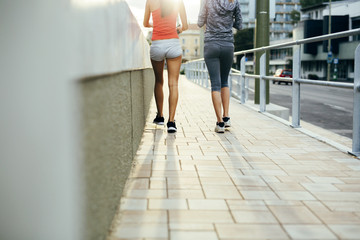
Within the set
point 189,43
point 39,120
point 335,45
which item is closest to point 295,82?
point 39,120

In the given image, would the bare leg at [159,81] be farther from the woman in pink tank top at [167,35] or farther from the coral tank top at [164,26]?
the coral tank top at [164,26]

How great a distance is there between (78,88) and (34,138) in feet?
0.78

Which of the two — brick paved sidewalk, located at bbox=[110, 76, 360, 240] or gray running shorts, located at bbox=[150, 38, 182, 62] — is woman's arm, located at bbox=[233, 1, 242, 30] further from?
brick paved sidewalk, located at bbox=[110, 76, 360, 240]

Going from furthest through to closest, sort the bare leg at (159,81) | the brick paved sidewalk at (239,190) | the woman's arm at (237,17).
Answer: the woman's arm at (237,17)
the bare leg at (159,81)
the brick paved sidewalk at (239,190)

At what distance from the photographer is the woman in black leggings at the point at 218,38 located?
5.32 m

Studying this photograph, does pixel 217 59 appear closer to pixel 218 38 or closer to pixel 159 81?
pixel 218 38

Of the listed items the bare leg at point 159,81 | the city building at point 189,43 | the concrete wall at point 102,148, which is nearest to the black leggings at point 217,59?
the bare leg at point 159,81

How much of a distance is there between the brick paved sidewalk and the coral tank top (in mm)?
1122

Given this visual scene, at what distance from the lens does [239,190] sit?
2.92 meters

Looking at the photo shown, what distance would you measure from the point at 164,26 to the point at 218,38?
66 centimetres

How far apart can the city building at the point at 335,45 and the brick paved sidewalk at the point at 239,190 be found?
43104 mm

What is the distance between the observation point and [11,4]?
48.8 inches

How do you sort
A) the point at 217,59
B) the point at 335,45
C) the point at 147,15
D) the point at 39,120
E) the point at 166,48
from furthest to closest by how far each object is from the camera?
the point at 335,45 < the point at 217,59 < the point at 147,15 < the point at 166,48 < the point at 39,120

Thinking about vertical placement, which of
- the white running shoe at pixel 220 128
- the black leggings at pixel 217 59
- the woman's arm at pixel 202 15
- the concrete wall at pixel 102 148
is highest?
the woman's arm at pixel 202 15
